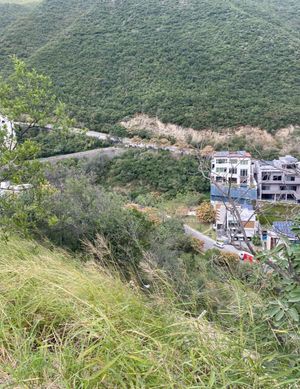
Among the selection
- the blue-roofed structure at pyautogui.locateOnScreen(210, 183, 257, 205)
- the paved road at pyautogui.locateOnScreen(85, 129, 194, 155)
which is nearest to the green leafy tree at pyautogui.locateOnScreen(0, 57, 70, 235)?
the blue-roofed structure at pyautogui.locateOnScreen(210, 183, 257, 205)

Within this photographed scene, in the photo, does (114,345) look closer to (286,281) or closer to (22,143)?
(286,281)

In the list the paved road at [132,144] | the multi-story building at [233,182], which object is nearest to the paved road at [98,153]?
the paved road at [132,144]

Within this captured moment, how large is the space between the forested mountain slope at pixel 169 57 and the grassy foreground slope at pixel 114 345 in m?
16.6

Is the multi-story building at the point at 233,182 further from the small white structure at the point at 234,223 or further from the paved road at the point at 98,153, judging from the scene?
the paved road at the point at 98,153

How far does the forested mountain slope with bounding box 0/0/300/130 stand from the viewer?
18953mm

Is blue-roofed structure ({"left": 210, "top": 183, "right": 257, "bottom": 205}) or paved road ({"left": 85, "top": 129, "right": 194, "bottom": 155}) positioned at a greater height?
blue-roofed structure ({"left": 210, "top": 183, "right": 257, "bottom": 205})

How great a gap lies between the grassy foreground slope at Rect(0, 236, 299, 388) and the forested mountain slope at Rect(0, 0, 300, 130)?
16.6 metres

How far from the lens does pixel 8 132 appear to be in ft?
11.1

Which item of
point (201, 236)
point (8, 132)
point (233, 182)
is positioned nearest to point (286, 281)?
point (233, 182)

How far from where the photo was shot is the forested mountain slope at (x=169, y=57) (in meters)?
19.0

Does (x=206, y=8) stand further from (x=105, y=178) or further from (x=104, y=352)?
(x=104, y=352)

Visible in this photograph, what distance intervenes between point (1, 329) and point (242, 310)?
34.0 inches

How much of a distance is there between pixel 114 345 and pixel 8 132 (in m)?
2.81

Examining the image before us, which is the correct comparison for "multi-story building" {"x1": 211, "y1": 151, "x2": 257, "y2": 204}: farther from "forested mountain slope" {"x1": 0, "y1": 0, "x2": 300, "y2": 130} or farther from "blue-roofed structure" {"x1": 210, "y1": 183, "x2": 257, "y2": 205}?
"forested mountain slope" {"x1": 0, "y1": 0, "x2": 300, "y2": 130}
